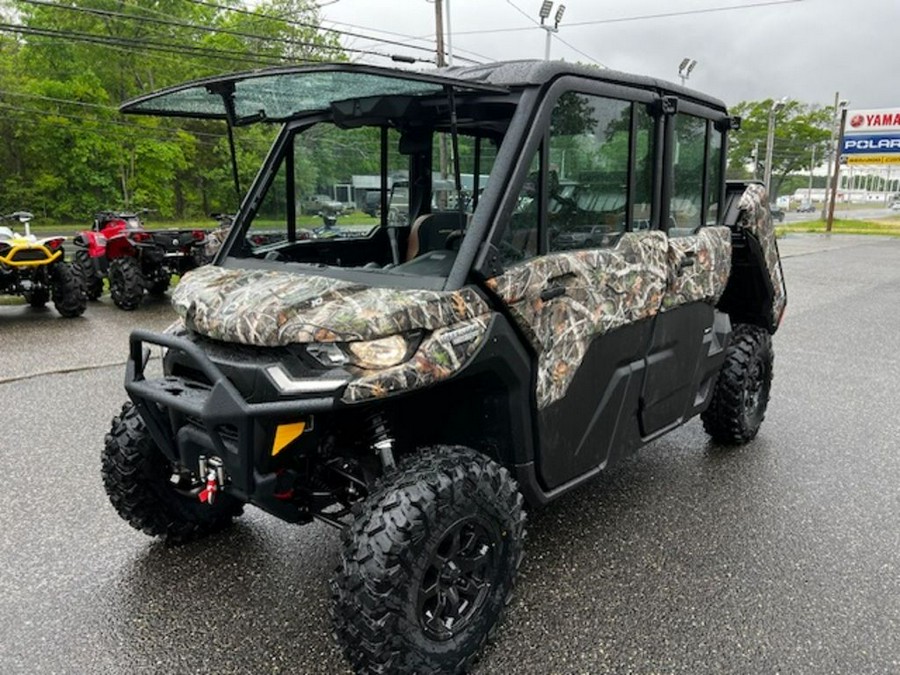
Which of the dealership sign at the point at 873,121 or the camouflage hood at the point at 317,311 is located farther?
the dealership sign at the point at 873,121

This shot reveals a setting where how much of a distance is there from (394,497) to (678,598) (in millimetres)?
1420

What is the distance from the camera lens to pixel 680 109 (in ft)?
11.6

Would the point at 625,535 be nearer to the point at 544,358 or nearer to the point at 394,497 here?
the point at 544,358

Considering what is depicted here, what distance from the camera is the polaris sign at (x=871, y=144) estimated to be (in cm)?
3684

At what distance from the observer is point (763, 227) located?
4.48 metres

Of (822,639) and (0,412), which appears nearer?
(822,639)

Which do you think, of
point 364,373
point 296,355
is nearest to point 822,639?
point 364,373

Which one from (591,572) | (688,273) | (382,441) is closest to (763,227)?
(688,273)

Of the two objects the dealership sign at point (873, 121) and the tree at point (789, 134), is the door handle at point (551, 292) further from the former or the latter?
the tree at point (789, 134)

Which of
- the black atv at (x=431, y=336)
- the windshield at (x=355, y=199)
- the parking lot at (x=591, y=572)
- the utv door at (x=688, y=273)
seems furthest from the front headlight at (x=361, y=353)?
the utv door at (x=688, y=273)

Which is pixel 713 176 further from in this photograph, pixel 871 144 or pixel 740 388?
pixel 871 144

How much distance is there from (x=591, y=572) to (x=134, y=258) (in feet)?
30.7

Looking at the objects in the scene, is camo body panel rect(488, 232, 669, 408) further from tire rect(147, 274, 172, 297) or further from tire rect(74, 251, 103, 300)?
tire rect(74, 251, 103, 300)

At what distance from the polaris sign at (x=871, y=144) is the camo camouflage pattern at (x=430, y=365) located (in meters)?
41.2
